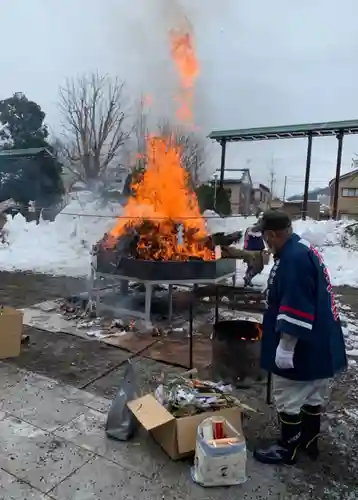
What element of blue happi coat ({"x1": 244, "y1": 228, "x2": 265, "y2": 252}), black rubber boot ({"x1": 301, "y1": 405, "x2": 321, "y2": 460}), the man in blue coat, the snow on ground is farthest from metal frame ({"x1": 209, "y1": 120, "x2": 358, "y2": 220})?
black rubber boot ({"x1": 301, "y1": 405, "x2": 321, "y2": 460})

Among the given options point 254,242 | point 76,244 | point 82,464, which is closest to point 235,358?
point 82,464

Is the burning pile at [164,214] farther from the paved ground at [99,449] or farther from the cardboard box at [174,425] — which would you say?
the cardboard box at [174,425]

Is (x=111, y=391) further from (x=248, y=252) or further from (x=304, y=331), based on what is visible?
(x=248, y=252)

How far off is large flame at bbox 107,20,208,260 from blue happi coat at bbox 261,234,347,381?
3785mm

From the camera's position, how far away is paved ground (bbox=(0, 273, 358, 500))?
2.69 metres

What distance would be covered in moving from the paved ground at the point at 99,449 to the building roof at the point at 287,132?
1410 centimetres

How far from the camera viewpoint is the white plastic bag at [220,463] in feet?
8.79

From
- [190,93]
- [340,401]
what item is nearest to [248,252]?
[190,93]

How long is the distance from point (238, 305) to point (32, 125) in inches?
835

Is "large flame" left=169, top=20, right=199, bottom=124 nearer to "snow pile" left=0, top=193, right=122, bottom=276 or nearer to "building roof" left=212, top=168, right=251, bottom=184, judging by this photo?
"snow pile" left=0, top=193, right=122, bottom=276

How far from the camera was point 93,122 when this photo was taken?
24.6 meters

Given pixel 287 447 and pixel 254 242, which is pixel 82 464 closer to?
pixel 287 447

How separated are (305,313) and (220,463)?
115cm

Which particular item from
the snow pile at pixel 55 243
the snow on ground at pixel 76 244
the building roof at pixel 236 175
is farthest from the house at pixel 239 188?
the snow pile at pixel 55 243
